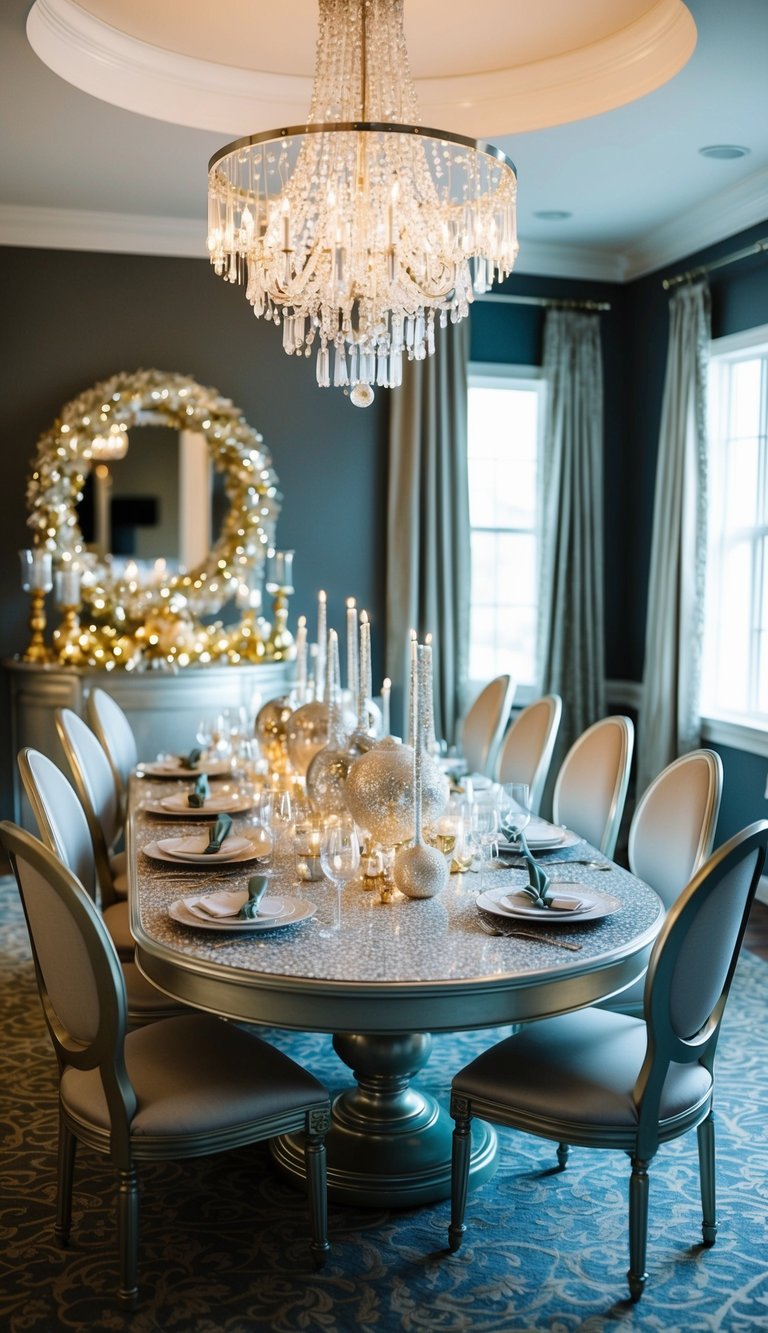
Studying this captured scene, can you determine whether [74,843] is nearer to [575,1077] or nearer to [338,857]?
[338,857]

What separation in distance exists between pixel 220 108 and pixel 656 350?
2.71 m

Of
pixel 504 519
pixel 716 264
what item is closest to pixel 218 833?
pixel 716 264

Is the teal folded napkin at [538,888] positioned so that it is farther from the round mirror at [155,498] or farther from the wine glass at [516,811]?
the round mirror at [155,498]

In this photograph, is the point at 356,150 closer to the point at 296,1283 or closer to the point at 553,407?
the point at 296,1283

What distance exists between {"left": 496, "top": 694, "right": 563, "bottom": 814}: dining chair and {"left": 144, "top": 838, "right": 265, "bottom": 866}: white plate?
1.22m

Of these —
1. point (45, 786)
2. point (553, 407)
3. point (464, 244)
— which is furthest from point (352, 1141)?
point (553, 407)

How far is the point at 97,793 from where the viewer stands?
3.79 metres

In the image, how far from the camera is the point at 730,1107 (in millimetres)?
3293

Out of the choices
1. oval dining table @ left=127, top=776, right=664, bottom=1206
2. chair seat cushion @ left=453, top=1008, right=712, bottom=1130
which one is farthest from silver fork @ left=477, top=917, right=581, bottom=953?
chair seat cushion @ left=453, top=1008, right=712, bottom=1130

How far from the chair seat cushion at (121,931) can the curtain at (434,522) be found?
9.72 ft

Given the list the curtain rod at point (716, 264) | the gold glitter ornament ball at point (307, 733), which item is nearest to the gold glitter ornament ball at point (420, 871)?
the gold glitter ornament ball at point (307, 733)

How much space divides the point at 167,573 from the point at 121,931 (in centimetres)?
300

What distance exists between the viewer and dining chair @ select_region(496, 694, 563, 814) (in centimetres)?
401

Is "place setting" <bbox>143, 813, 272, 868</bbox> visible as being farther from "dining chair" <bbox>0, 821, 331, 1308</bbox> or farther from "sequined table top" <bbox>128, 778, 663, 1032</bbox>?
"dining chair" <bbox>0, 821, 331, 1308</bbox>
